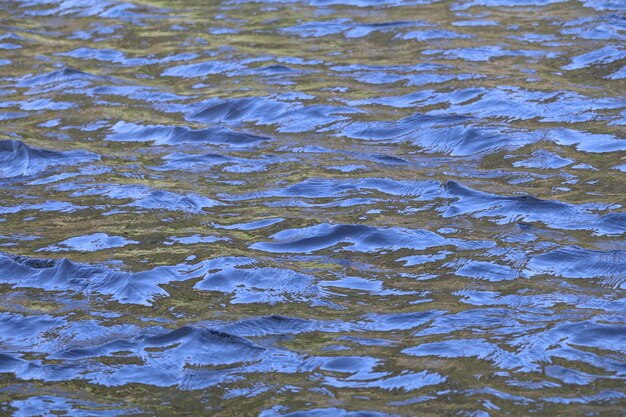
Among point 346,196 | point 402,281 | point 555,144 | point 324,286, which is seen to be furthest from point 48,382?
point 555,144

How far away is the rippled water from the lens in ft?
14.9

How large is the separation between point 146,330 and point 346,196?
2104 mm

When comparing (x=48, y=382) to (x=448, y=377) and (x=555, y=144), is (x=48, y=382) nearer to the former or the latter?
(x=448, y=377)

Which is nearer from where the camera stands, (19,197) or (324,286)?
(324,286)

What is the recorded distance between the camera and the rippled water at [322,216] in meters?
4.54

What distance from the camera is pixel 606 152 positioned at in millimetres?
7020

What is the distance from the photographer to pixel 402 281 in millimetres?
5449

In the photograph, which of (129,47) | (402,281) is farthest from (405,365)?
(129,47)

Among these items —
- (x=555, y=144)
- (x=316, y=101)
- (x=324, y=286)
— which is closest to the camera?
(x=324, y=286)

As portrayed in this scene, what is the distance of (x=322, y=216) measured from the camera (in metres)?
6.40

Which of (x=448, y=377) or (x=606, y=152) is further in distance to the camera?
(x=606, y=152)

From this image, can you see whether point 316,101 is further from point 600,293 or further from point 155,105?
point 600,293

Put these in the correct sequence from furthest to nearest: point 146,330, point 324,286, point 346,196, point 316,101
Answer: point 316,101, point 346,196, point 324,286, point 146,330

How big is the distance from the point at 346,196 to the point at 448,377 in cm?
247
